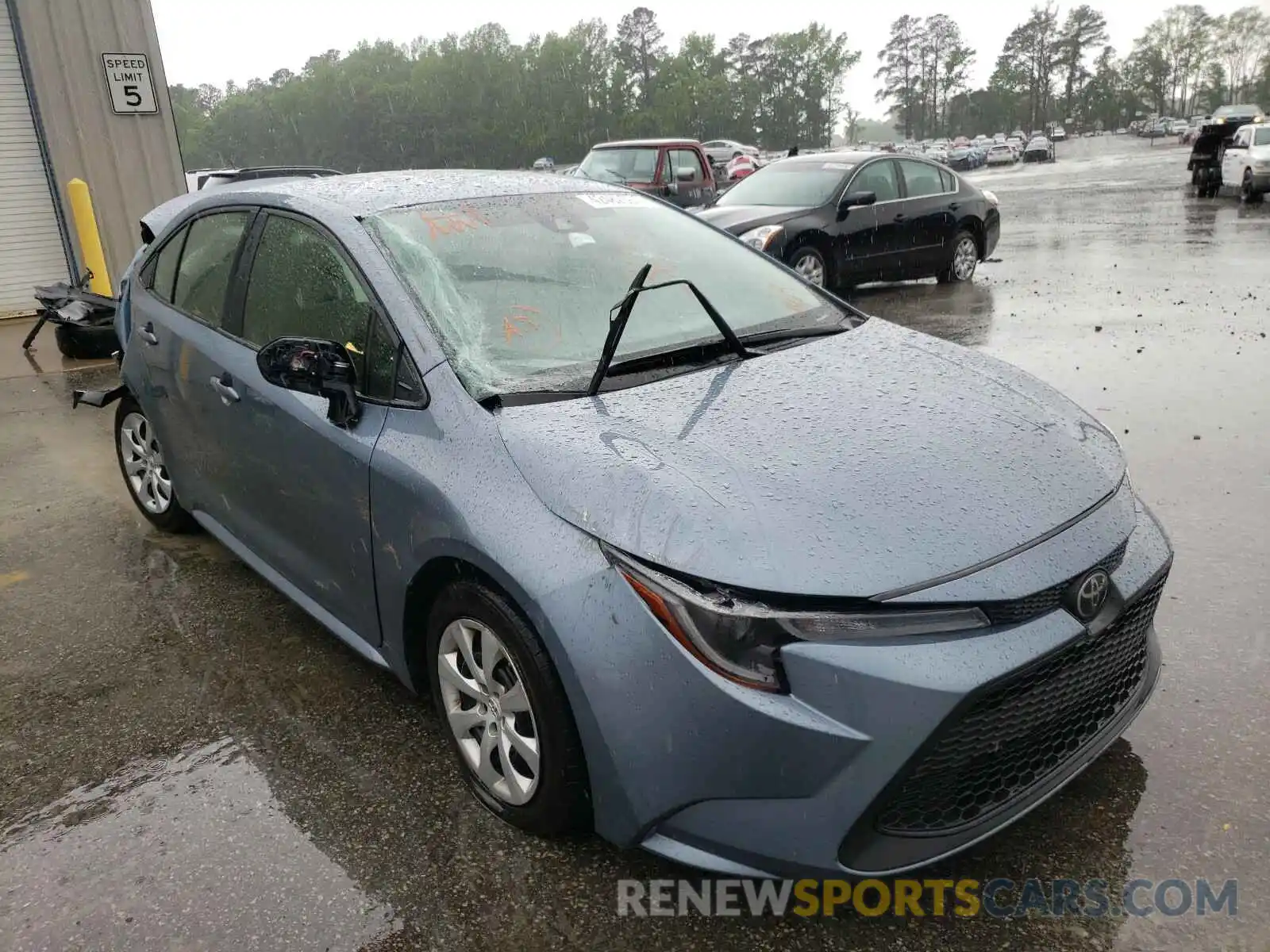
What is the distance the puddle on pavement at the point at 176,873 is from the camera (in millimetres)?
2256

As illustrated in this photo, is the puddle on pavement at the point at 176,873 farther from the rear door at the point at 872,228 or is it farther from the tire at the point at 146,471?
the rear door at the point at 872,228

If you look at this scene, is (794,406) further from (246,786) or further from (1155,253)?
(1155,253)

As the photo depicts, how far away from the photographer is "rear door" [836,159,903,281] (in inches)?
403

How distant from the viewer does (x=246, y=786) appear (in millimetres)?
2775

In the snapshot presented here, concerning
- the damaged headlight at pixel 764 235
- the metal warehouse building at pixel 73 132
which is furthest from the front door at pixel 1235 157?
the metal warehouse building at pixel 73 132

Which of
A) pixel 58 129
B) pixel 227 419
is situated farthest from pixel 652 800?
pixel 58 129

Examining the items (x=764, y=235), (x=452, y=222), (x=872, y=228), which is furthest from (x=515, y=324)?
(x=872, y=228)

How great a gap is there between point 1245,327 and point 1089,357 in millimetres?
1618

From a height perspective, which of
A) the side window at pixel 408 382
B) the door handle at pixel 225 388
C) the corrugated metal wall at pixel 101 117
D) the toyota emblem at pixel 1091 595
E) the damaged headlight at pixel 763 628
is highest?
the corrugated metal wall at pixel 101 117

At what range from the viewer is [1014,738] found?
207cm

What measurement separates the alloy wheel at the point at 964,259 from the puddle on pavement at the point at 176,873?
1018 cm

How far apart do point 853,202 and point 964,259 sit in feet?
6.67

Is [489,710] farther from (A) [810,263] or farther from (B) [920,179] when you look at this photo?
(B) [920,179]

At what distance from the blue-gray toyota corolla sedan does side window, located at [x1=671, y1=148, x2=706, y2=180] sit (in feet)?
35.8
